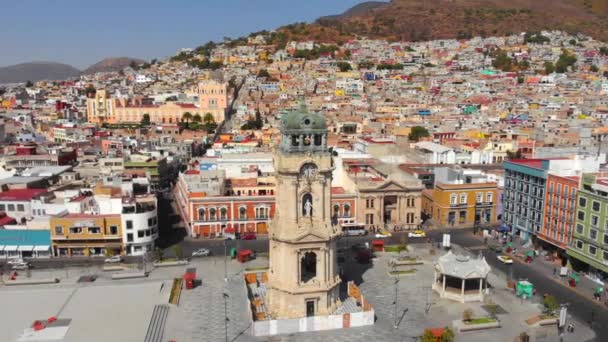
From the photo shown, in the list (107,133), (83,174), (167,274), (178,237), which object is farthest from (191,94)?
(167,274)

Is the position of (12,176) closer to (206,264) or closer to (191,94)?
(206,264)

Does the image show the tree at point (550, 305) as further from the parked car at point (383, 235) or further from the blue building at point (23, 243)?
the blue building at point (23, 243)

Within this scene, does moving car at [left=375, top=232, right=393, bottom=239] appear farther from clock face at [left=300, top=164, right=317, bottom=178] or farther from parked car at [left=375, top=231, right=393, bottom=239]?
clock face at [left=300, top=164, right=317, bottom=178]

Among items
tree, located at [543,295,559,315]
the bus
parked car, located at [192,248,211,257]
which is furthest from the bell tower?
the bus

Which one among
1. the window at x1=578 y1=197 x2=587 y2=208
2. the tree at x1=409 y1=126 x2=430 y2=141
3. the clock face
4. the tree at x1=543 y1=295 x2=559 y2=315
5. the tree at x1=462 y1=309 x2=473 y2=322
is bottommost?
the tree at x1=462 y1=309 x2=473 y2=322

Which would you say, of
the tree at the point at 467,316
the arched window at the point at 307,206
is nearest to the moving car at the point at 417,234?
the tree at the point at 467,316

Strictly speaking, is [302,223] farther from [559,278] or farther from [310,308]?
[559,278]

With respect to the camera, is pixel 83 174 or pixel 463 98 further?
pixel 463 98
